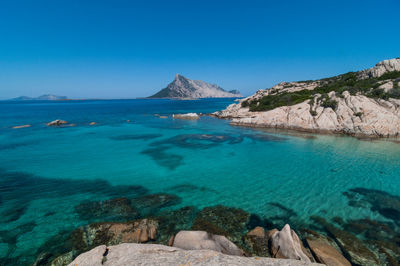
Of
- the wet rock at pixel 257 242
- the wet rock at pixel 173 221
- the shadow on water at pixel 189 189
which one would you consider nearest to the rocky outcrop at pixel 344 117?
the shadow on water at pixel 189 189

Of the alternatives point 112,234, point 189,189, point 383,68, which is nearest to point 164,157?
point 189,189

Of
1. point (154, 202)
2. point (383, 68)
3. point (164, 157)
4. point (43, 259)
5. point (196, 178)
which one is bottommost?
point (43, 259)

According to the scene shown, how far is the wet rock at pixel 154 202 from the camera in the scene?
1450 centimetres

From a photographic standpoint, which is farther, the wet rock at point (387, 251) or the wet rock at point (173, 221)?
the wet rock at point (173, 221)

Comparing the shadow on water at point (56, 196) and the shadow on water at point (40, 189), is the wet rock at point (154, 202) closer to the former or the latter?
the shadow on water at point (56, 196)

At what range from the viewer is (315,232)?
12.1 m

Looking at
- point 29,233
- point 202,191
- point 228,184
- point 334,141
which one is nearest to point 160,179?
point 202,191

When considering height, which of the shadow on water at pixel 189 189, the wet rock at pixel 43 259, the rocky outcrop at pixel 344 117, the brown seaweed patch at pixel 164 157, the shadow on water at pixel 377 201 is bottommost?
the wet rock at pixel 43 259

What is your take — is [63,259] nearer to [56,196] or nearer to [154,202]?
[154,202]

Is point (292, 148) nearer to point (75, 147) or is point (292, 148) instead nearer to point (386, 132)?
point (386, 132)

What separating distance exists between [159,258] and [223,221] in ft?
21.4

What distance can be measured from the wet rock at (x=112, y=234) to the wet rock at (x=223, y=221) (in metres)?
3.03

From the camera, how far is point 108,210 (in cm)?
1441

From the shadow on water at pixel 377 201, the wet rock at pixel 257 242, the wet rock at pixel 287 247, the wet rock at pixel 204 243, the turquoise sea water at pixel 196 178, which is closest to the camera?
the wet rock at pixel 287 247
